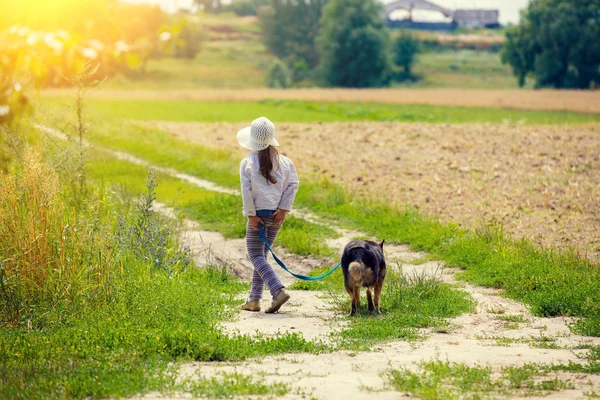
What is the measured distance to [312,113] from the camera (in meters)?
57.1

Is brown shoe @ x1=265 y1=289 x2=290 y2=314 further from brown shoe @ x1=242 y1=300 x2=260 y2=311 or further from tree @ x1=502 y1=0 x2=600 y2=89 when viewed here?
tree @ x1=502 y1=0 x2=600 y2=89

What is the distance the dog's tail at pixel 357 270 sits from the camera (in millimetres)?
8930

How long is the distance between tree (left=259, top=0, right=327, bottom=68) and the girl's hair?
11424cm

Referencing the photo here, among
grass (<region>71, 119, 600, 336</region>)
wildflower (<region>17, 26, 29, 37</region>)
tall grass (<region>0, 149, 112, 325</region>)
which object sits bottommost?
grass (<region>71, 119, 600, 336</region>)

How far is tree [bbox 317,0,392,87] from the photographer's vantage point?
97.2 metres

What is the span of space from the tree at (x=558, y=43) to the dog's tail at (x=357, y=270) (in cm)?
7954

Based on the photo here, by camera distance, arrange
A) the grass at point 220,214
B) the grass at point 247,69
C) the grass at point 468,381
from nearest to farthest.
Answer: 1. the grass at point 468,381
2. the grass at point 220,214
3. the grass at point 247,69

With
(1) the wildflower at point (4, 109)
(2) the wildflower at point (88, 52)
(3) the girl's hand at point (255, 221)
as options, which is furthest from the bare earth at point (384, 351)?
(2) the wildflower at point (88, 52)

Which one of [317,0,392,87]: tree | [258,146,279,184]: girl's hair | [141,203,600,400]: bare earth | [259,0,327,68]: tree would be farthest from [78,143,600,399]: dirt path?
[259,0,327,68]: tree

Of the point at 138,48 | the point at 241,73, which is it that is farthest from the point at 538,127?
the point at 241,73

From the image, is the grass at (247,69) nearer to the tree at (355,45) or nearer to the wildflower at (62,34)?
the tree at (355,45)

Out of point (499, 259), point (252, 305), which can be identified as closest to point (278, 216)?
point (252, 305)

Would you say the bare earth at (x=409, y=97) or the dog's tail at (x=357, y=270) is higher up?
the dog's tail at (x=357, y=270)

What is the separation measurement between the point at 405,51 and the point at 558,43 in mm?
31552
